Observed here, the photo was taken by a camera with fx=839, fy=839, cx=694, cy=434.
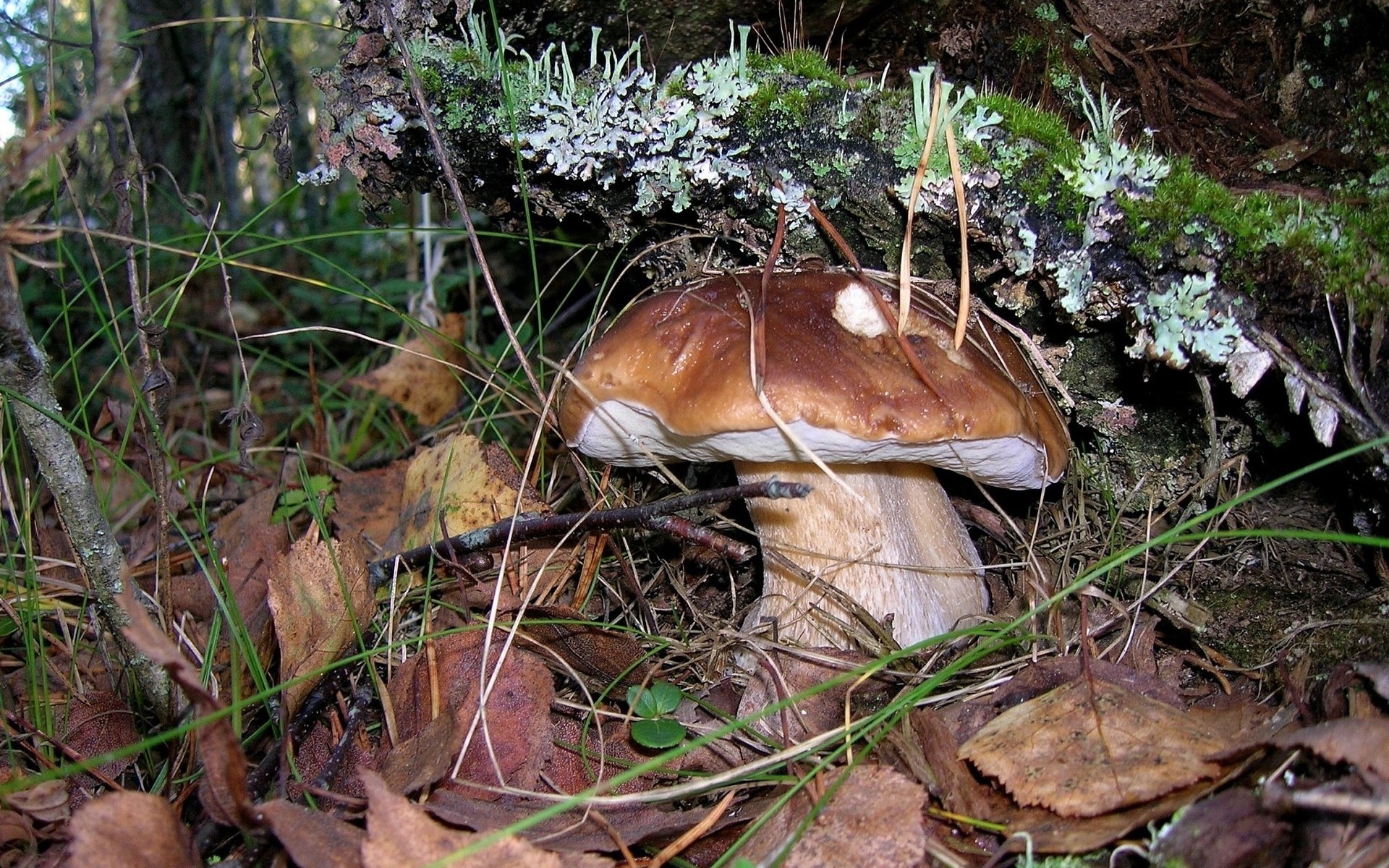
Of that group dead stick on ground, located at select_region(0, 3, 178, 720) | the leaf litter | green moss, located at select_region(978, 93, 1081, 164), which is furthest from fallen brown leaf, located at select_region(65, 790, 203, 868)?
green moss, located at select_region(978, 93, 1081, 164)

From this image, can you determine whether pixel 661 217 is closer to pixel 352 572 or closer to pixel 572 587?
pixel 572 587

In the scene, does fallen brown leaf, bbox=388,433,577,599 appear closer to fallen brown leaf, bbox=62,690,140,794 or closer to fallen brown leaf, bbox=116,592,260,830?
fallen brown leaf, bbox=62,690,140,794

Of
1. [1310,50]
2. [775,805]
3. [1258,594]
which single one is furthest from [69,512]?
[1310,50]

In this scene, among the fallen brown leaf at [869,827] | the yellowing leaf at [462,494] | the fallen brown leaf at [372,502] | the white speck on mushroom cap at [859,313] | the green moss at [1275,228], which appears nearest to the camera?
the fallen brown leaf at [869,827]

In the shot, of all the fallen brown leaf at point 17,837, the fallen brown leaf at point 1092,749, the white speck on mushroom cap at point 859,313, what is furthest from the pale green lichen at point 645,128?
the fallen brown leaf at point 17,837

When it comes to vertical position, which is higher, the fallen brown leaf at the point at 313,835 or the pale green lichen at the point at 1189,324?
the pale green lichen at the point at 1189,324

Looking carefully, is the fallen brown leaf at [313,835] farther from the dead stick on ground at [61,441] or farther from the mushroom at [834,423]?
the mushroom at [834,423]

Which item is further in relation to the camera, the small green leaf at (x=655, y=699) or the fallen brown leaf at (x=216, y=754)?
the small green leaf at (x=655, y=699)
